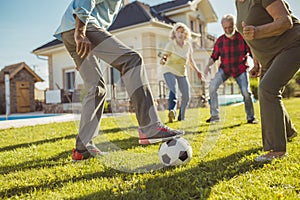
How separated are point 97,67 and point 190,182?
1.44 metres

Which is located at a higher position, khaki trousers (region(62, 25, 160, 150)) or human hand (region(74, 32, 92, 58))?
human hand (region(74, 32, 92, 58))

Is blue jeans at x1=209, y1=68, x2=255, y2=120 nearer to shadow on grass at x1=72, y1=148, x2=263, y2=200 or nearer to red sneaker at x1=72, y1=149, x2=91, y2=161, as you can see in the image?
shadow on grass at x1=72, y1=148, x2=263, y2=200

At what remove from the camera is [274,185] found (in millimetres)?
1812

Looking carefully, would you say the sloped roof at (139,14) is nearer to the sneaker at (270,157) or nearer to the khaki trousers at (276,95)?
the khaki trousers at (276,95)

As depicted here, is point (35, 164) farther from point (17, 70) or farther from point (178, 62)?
point (17, 70)

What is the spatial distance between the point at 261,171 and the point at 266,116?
51 centimetres

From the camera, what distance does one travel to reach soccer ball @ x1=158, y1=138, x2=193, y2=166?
2364 millimetres

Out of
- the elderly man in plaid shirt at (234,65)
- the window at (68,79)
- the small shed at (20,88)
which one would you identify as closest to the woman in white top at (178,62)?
the elderly man in plaid shirt at (234,65)

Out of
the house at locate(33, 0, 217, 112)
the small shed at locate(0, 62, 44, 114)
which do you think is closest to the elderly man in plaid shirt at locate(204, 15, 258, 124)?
the house at locate(33, 0, 217, 112)

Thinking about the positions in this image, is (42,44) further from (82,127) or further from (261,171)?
(261,171)

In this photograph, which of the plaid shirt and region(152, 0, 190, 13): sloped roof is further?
region(152, 0, 190, 13): sloped roof

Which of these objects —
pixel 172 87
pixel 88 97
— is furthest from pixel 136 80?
pixel 172 87

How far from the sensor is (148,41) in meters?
13.4

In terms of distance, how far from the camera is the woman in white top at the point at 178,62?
555 cm
